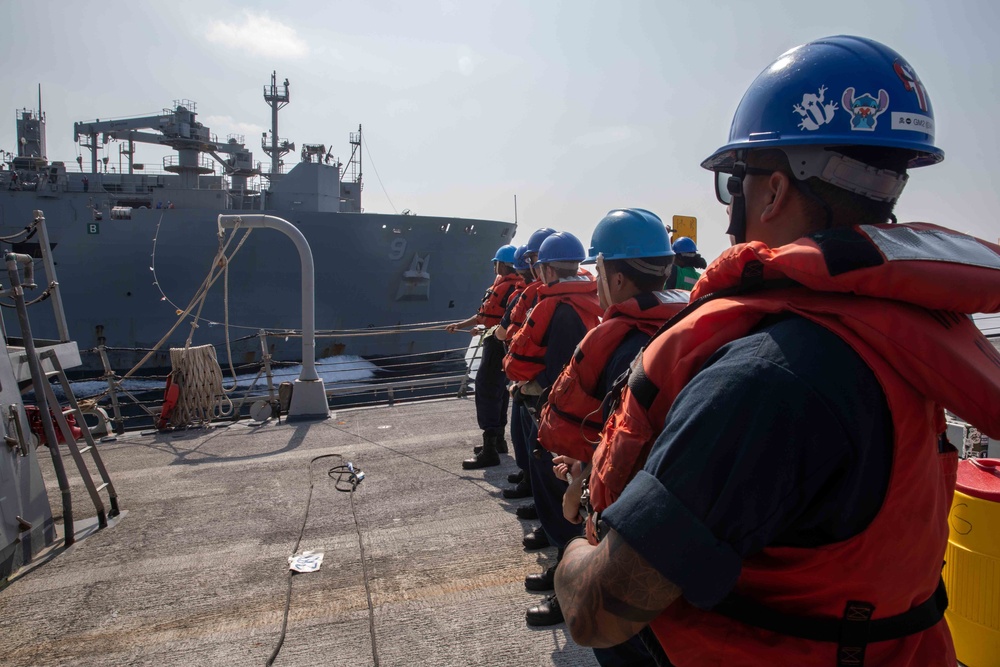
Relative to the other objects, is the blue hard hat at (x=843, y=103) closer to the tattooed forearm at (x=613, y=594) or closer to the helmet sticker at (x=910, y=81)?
the helmet sticker at (x=910, y=81)

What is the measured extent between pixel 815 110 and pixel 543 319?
254 centimetres

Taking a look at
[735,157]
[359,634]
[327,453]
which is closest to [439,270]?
[327,453]

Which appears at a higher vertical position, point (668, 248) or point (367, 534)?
point (668, 248)

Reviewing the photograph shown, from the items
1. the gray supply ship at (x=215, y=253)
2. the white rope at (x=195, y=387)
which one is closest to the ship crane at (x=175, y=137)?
the gray supply ship at (x=215, y=253)

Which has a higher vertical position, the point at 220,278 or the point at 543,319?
the point at 543,319

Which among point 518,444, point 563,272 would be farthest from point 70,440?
point 563,272

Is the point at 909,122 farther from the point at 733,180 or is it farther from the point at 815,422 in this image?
the point at 815,422

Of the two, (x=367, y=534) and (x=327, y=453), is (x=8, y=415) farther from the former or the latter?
(x=327, y=453)

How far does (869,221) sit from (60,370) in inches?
186

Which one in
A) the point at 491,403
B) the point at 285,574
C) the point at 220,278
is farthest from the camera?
the point at 220,278

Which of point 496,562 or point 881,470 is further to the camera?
point 496,562

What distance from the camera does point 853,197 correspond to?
110 centimetres

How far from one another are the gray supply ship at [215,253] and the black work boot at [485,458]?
12540mm

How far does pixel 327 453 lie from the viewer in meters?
5.81
